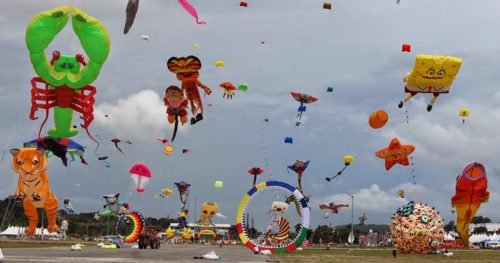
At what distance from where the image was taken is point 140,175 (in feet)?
210

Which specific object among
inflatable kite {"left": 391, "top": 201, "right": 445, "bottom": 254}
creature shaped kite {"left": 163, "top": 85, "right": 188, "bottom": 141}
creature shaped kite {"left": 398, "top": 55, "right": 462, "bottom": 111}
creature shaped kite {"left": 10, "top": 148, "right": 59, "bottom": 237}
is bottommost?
inflatable kite {"left": 391, "top": 201, "right": 445, "bottom": 254}

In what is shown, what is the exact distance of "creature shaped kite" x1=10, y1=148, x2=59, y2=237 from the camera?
53.6 m

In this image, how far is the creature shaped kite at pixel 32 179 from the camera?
5362 cm

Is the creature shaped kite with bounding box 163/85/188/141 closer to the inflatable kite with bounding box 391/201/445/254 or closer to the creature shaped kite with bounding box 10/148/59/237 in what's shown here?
the creature shaped kite with bounding box 10/148/59/237

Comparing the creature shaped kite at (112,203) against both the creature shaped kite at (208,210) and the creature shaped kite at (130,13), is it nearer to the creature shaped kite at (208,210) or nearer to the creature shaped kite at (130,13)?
the creature shaped kite at (208,210)

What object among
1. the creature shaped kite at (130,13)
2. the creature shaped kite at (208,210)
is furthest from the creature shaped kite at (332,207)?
the creature shaped kite at (130,13)

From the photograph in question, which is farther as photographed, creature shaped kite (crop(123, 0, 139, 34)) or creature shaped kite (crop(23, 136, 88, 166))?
→ creature shaped kite (crop(23, 136, 88, 166))

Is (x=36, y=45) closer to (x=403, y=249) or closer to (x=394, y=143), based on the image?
(x=403, y=249)

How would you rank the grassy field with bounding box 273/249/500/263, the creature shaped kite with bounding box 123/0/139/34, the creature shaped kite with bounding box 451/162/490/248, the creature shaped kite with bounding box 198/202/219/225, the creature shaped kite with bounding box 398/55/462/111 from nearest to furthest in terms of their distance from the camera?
the creature shaped kite with bounding box 123/0/139/34
the grassy field with bounding box 273/249/500/263
the creature shaped kite with bounding box 398/55/462/111
the creature shaped kite with bounding box 451/162/490/248
the creature shaped kite with bounding box 198/202/219/225

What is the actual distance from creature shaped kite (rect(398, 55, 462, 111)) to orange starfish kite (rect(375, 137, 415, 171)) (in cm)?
1739

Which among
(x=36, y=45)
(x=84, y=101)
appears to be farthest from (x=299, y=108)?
(x=36, y=45)

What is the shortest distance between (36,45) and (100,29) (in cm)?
340

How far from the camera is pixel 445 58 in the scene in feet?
143

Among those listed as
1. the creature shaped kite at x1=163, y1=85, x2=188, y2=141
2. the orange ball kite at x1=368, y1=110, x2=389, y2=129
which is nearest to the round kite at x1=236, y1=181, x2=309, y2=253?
the creature shaped kite at x1=163, y1=85, x2=188, y2=141
